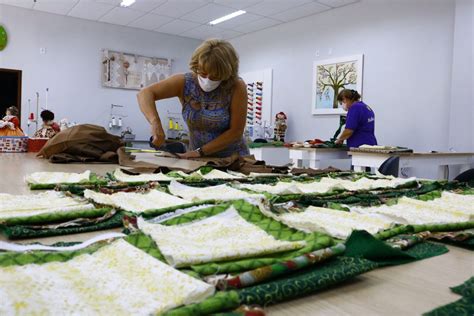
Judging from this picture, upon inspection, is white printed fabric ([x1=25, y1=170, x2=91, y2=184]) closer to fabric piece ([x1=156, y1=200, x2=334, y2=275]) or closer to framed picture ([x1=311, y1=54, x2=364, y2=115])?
fabric piece ([x1=156, y1=200, x2=334, y2=275])

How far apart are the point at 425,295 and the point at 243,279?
0.23 m

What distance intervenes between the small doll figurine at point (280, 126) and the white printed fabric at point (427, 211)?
6.04 m

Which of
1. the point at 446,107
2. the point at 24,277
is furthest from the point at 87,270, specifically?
the point at 446,107

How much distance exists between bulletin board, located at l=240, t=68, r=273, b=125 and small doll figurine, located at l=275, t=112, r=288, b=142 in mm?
613

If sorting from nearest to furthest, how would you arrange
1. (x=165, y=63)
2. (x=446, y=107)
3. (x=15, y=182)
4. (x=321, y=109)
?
(x=15, y=182) < (x=446, y=107) < (x=321, y=109) < (x=165, y=63)

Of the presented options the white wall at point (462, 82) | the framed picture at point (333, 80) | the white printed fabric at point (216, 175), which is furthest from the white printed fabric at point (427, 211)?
the framed picture at point (333, 80)

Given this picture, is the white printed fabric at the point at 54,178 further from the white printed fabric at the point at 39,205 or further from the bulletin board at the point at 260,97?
the bulletin board at the point at 260,97

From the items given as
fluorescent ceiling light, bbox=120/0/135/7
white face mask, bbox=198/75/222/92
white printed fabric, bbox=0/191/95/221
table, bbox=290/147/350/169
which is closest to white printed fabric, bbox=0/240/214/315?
white printed fabric, bbox=0/191/95/221

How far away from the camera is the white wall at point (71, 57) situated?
714cm

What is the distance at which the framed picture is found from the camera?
20.5 feet

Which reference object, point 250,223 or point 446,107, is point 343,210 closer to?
point 250,223

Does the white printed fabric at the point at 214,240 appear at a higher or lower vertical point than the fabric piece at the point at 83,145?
lower

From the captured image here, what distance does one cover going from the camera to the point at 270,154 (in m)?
5.87

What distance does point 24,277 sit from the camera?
0.47 meters
